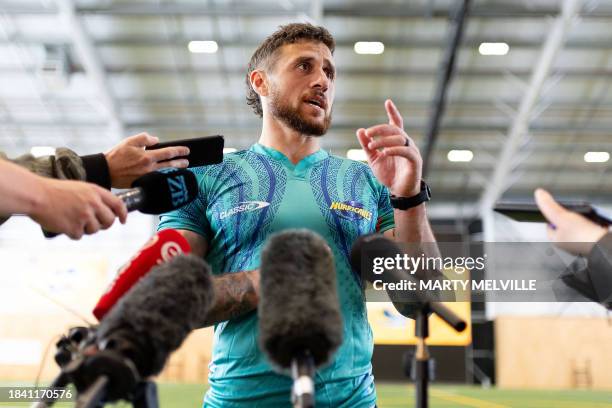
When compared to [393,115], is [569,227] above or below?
below

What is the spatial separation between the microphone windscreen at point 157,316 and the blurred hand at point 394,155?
0.86m

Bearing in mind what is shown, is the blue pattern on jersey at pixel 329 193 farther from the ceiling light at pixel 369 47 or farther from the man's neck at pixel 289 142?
the ceiling light at pixel 369 47

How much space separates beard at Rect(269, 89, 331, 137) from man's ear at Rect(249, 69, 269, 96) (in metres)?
0.15

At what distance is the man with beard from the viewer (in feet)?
6.10

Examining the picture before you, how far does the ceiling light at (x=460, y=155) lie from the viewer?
647 inches

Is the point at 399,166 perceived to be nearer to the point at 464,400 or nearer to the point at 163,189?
the point at 163,189

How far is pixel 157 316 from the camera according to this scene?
96 cm

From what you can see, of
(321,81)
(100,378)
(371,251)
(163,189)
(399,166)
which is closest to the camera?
(100,378)

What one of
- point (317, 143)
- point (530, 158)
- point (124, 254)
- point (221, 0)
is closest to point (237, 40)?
point (221, 0)

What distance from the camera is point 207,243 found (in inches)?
83.8

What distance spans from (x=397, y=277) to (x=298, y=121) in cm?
105

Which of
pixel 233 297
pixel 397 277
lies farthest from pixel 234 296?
pixel 397 277

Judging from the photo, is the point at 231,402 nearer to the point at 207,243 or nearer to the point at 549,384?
the point at 207,243

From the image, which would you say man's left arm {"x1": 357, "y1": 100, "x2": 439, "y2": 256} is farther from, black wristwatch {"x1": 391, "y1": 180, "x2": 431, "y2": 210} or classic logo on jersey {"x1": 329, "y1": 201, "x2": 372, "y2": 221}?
classic logo on jersey {"x1": 329, "y1": 201, "x2": 372, "y2": 221}
